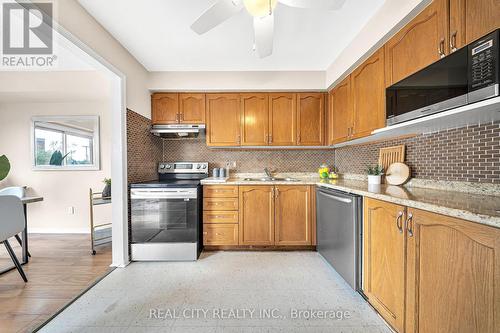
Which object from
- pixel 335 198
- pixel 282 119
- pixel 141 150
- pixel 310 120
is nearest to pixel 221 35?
pixel 282 119

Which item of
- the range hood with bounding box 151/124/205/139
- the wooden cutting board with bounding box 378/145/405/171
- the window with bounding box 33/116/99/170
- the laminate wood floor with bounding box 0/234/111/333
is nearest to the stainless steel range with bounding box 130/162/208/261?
the laminate wood floor with bounding box 0/234/111/333

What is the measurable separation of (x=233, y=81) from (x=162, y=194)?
5.70 ft

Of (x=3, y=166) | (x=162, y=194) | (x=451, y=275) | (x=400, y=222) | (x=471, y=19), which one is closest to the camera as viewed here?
(x=451, y=275)

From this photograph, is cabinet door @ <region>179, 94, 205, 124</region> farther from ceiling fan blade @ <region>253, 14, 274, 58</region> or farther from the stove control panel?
ceiling fan blade @ <region>253, 14, 274, 58</region>

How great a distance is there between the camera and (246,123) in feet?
9.25

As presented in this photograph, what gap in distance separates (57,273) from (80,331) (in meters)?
1.05

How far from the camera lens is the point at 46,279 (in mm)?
1905

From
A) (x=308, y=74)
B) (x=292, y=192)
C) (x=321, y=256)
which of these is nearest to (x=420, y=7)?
(x=308, y=74)

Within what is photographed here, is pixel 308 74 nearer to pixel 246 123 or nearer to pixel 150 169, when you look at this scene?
pixel 246 123

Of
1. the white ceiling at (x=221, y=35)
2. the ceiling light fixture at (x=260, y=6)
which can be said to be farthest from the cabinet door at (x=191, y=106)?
the ceiling light fixture at (x=260, y=6)

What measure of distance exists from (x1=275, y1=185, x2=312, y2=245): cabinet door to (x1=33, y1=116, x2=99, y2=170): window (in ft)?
9.69

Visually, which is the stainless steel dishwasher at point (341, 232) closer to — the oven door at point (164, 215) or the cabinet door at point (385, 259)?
the cabinet door at point (385, 259)

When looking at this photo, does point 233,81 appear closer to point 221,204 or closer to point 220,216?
point 221,204

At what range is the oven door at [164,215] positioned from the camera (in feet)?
7.55
